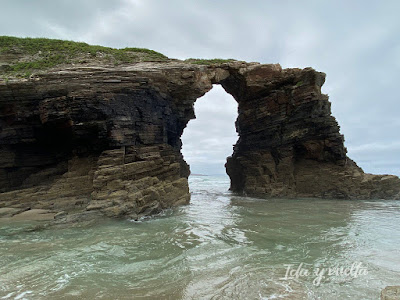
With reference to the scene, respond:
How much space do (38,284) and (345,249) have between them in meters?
8.32

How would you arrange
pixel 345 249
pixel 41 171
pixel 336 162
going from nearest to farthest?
1. pixel 345 249
2. pixel 41 171
3. pixel 336 162

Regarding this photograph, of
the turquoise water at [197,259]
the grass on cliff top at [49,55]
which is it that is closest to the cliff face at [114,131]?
the grass on cliff top at [49,55]

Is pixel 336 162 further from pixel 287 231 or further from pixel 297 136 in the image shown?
pixel 287 231

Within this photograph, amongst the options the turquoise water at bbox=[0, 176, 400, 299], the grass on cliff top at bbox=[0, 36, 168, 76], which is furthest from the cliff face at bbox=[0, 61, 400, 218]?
the turquoise water at bbox=[0, 176, 400, 299]

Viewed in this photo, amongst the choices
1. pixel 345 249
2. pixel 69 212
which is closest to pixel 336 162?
pixel 345 249

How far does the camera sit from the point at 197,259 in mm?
6961

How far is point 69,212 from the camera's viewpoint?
41.9 feet

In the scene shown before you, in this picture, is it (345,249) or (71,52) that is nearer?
(345,249)

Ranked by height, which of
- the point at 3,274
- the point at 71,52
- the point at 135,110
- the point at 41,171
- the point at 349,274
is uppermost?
the point at 71,52

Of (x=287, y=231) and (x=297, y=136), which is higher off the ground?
(x=297, y=136)

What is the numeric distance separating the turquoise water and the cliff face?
122 inches

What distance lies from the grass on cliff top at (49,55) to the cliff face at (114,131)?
182 cm

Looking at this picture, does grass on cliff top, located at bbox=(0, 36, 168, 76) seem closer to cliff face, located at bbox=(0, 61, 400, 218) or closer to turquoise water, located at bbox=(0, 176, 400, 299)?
cliff face, located at bbox=(0, 61, 400, 218)

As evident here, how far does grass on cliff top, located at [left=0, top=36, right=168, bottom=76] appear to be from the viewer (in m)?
16.2
